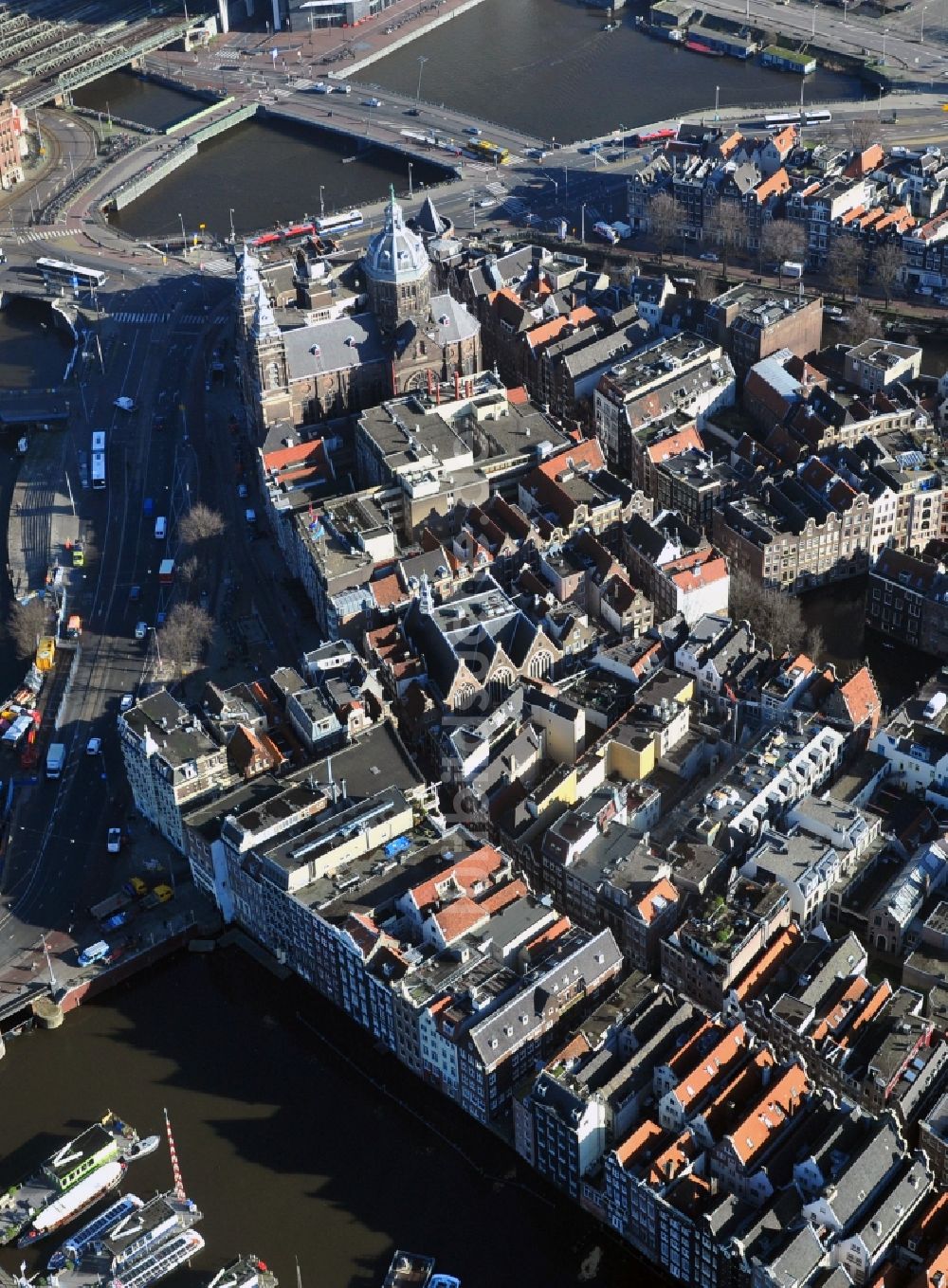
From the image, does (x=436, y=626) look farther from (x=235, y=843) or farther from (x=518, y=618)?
(x=235, y=843)

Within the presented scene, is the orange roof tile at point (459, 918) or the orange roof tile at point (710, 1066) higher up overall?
the orange roof tile at point (459, 918)

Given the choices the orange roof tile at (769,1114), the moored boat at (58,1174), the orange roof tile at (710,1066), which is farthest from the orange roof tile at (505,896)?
the moored boat at (58,1174)

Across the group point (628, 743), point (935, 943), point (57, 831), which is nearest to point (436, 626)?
point (628, 743)

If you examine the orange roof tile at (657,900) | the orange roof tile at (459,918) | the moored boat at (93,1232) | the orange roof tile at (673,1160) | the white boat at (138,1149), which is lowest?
the moored boat at (93,1232)

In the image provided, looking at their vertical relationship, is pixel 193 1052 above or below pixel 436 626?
below

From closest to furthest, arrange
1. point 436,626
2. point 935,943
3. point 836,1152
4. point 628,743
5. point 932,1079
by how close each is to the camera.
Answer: point 836,1152, point 932,1079, point 935,943, point 628,743, point 436,626

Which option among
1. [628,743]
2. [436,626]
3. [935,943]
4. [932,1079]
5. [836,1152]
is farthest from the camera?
[436,626]

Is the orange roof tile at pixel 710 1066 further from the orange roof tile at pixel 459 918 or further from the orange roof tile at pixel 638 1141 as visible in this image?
the orange roof tile at pixel 459 918

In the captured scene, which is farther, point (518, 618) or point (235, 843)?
point (518, 618)
